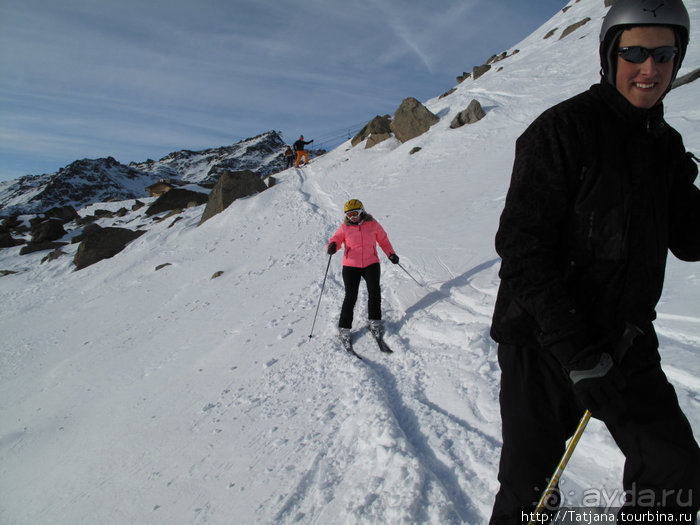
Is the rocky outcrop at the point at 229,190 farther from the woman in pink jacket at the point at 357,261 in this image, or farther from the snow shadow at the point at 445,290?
the snow shadow at the point at 445,290

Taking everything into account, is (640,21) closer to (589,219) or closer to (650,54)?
(650,54)

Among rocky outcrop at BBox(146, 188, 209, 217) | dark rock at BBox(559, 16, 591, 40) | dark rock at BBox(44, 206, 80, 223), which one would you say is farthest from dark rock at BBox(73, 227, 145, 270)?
dark rock at BBox(559, 16, 591, 40)

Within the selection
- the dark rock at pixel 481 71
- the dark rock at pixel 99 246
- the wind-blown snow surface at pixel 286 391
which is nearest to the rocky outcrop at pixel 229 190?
the dark rock at pixel 99 246

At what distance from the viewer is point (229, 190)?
59.8ft

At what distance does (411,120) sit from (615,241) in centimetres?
2261

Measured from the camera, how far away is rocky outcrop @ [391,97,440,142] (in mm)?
21453

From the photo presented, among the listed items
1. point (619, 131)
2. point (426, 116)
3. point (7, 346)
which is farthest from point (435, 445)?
point (426, 116)

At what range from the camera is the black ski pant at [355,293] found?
5254mm

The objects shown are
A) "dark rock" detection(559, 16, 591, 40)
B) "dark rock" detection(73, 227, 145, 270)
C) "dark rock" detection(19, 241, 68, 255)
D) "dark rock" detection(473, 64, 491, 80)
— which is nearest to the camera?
"dark rock" detection(73, 227, 145, 270)

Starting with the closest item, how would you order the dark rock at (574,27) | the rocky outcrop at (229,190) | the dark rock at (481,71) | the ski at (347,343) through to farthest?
1. the ski at (347,343)
2. the rocky outcrop at (229,190)
3. the dark rock at (574,27)
4. the dark rock at (481,71)

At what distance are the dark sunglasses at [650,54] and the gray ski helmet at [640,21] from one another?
52mm

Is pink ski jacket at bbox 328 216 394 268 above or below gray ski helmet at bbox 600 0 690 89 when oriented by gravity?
below

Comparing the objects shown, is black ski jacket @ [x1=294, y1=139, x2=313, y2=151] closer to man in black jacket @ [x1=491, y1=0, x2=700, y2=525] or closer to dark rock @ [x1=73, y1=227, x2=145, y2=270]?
dark rock @ [x1=73, y1=227, x2=145, y2=270]

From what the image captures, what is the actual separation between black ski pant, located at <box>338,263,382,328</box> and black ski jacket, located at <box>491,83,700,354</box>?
12.8 feet
